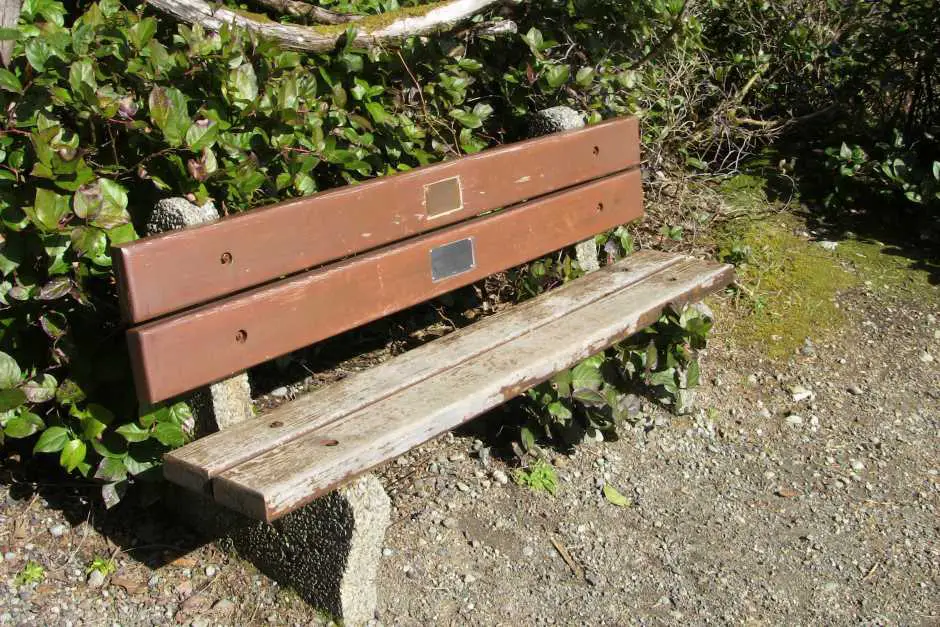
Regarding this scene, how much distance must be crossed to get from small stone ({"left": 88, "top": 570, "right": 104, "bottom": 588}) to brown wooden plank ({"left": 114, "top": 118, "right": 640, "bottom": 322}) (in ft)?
2.70

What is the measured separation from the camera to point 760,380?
3.85 meters

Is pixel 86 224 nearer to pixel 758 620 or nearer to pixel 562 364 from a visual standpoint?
pixel 562 364

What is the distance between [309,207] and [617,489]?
4.36ft

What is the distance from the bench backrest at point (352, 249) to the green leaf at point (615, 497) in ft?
2.47

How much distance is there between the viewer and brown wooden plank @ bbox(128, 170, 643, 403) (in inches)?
92.8

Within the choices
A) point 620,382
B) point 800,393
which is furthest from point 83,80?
point 800,393

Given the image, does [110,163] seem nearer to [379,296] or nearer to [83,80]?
[83,80]

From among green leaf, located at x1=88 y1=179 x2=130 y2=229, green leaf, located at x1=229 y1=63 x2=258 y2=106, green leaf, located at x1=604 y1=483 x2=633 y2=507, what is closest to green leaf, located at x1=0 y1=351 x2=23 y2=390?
green leaf, located at x1=88 y1=179 x2=130 y2=229

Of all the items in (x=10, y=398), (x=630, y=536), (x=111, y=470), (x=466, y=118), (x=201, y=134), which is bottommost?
(x=630, y=536)

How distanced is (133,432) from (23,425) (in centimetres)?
27

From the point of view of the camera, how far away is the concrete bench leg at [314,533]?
2.45m

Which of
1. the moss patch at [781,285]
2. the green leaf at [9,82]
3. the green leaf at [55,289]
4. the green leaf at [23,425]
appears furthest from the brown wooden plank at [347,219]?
the moss patch at [781,285]

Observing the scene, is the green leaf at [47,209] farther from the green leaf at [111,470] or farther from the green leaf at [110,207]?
the green leaf at [111,470]

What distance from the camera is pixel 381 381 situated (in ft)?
8.94
